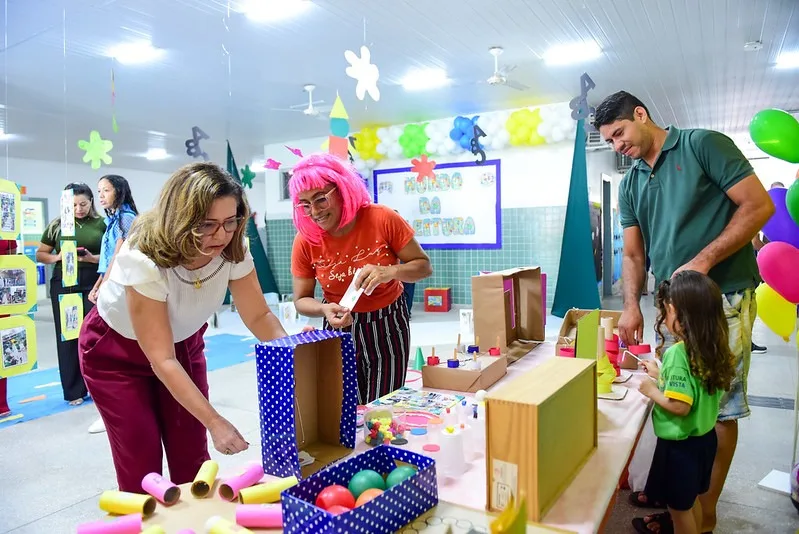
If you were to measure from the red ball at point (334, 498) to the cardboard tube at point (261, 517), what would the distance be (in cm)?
7

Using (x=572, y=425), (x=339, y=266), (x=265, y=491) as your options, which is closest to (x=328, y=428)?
(x=265, y=491)

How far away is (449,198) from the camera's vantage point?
806 centimetres

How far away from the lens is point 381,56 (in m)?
5.39

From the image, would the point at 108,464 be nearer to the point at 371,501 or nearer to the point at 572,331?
the point at 572,331

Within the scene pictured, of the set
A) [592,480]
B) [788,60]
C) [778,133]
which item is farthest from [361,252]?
[788,60]

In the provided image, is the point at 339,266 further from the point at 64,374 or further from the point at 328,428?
the point at 64,374

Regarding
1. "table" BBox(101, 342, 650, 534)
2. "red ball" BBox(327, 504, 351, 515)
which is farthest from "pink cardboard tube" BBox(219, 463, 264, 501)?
"red ball" BBox(327, 504, 351, 515)

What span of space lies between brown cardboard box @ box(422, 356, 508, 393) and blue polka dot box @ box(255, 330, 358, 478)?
1.75ft

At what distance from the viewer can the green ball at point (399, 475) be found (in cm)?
100

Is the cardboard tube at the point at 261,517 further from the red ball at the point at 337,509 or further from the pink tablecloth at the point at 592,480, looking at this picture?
the pink tablecloth at the point at 592,480

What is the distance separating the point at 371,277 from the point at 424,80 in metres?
4.82

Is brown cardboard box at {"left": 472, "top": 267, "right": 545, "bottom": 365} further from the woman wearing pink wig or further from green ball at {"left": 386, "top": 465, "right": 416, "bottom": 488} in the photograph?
green ball at {"left": 386, "top": 465, "right": 416, "bottom": 488}

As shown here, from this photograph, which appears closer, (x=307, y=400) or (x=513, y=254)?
(x=307, y=400)

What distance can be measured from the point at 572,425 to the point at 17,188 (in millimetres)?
3642
